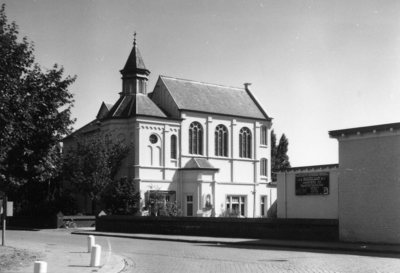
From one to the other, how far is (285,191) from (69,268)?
73.6 ft

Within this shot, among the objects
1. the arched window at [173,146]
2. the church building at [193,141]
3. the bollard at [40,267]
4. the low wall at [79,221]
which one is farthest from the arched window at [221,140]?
the bollard at [40,267]

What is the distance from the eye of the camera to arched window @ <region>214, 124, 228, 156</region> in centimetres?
5441

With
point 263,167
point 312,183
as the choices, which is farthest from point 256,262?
point 263,167

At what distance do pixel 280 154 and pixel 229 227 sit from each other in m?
45.8

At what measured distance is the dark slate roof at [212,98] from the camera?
5409 centimetres

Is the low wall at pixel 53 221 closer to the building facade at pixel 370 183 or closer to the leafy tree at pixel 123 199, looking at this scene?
the leafy tree at pixel 123 199

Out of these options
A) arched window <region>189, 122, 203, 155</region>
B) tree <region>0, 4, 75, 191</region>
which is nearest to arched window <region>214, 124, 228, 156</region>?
arched window <region>189, 122, 203, 155</region>

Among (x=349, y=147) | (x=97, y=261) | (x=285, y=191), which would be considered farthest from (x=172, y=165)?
(x=97, y=261)

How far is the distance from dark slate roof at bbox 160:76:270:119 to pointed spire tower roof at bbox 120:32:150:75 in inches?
99.5

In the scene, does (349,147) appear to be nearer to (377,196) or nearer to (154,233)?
(377,196)

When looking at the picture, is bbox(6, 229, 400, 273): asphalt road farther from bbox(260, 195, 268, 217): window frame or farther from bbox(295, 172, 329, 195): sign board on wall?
bbox(260, 195, 268, 217): window frame

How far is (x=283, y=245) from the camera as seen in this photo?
2319 centimetres

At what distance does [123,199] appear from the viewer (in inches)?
1847

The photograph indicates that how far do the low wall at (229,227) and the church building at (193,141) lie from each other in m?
11.6
